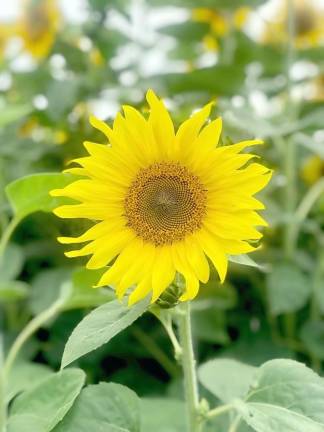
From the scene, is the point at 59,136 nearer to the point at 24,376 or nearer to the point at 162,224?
the point at 24,376

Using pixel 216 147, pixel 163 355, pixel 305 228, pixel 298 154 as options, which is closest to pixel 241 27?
pixel 298 154

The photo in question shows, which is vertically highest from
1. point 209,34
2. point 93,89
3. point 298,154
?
point 209,34

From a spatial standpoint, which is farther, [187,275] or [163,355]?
[163,355]

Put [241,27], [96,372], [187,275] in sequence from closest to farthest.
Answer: [187,275]
[96,372]
[241,27]

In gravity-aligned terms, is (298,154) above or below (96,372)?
above

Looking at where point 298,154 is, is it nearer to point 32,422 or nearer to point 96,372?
point 96,372

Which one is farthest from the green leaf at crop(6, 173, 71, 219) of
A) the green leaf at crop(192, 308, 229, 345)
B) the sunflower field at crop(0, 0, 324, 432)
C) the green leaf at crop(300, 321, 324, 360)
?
the green leaf at crop(300, 321, 324, 360)

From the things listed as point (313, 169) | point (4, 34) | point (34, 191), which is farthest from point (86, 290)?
point (4, 34)
